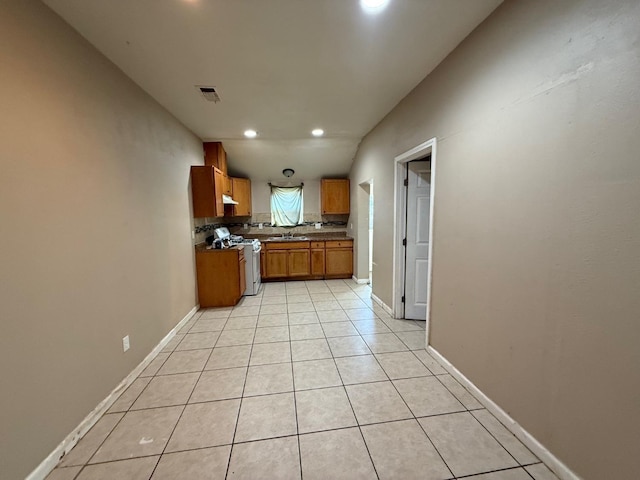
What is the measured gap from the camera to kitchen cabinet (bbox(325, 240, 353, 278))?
18.3 ft

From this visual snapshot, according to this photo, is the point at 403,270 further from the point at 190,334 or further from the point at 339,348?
the point at 190,334

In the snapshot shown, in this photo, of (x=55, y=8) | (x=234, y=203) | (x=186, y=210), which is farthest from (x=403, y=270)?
(x=55, y=8)

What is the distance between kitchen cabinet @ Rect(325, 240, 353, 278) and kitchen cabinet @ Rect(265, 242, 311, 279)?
1.37 ft

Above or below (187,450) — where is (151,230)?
above

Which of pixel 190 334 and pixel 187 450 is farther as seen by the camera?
pixel 190 334

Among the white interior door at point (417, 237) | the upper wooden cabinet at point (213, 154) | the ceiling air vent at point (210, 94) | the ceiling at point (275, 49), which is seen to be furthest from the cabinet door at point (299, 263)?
the ceiling air vent at point (210, 94)

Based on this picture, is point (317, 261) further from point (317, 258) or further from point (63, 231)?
point (63, 231)

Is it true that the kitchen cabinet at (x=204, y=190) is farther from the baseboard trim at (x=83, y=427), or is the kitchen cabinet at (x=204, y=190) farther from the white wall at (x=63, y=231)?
the baseboard trim at (x=83, y=427)

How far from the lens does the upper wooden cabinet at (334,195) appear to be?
18.6ft

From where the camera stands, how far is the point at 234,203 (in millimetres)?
4957

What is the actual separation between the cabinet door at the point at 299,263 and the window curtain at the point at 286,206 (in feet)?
2.78

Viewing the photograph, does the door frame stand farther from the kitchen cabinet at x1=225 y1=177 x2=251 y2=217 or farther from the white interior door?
the kitchen cabinet at x1=225 y1=177 x2=251 y2=217

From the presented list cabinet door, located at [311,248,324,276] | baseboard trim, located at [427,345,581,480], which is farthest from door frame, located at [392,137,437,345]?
cabinet door, located at [311,248,324,276]

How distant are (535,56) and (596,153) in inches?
26.2
